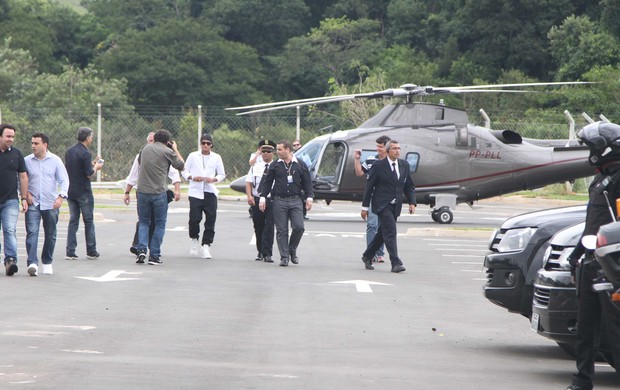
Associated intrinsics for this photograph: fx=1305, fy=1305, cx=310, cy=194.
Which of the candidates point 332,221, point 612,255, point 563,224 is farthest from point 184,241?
point 612,255

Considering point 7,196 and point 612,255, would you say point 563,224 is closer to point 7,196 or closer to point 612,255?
point 612,255

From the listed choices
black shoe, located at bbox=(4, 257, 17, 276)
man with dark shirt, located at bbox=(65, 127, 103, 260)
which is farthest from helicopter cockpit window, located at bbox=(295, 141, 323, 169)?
black shoe, located at bbox=(4, 257, 17, 276)

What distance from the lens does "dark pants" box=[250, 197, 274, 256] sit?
64.3 feet

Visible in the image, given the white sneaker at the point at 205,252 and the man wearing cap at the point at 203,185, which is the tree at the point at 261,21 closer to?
the man wearing cap at the point at 203,185

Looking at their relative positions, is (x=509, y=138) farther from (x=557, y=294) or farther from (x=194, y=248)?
(x=557, y=294)

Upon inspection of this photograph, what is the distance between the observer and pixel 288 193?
19.4 metres

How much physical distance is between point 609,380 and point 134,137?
33.3 meters

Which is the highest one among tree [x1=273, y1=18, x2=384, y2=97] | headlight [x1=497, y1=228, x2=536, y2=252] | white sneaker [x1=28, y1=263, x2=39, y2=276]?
tree [x1=273, y1=18, x2=384, y2=97]

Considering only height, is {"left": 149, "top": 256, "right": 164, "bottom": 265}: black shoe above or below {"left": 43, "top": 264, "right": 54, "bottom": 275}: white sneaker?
below

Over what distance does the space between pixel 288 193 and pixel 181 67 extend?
5927cm

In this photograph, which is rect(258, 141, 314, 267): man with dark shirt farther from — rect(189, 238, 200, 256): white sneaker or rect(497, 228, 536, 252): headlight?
rect(497, 228, 536, 252): headlight

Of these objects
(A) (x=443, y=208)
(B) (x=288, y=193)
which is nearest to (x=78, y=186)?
(B) (x=288, y=193)

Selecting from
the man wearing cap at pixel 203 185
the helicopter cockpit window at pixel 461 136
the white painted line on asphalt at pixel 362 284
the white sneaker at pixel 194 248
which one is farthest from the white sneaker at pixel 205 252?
the helicopter cockpit window at pixel 461 136

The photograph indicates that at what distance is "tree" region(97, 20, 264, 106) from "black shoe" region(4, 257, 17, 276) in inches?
2396
